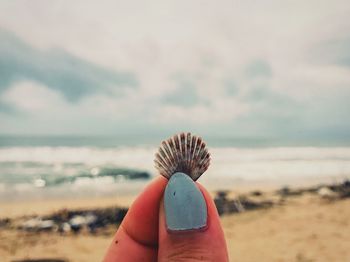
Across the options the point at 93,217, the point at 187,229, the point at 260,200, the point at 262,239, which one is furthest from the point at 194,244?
the point at 260,200

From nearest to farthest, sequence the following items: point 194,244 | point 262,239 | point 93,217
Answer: point 194,244 < point 262,239 < point 93,217

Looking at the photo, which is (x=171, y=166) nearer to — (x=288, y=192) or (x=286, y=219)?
(x=286, y=219)

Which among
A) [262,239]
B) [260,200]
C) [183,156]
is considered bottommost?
[262,239]

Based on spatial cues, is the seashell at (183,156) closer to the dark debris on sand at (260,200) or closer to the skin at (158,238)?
the skin at (158,238)

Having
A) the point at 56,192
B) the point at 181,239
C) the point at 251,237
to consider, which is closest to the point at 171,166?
the point at 181,239

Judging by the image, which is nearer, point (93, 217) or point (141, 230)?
point (141, 230)

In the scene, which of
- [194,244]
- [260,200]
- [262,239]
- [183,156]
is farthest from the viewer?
[260,200]

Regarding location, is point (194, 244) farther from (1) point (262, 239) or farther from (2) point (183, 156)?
(1) point (262, 239)
